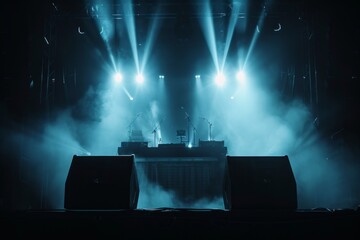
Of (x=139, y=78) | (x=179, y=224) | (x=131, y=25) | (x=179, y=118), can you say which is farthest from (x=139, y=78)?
(x=179, y=224)

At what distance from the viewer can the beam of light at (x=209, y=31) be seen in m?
9.09

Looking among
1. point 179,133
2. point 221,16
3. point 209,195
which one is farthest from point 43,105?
point 221,16

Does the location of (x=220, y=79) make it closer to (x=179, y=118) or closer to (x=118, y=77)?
(x=179, y=118)

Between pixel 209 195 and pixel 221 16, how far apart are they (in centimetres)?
485

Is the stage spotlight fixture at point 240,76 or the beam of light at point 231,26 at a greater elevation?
the beam of light at point 231,26

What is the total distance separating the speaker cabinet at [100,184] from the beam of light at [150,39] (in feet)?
24.5

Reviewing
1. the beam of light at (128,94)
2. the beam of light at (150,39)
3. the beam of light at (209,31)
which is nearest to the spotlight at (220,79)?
the beam of light at (209,31)

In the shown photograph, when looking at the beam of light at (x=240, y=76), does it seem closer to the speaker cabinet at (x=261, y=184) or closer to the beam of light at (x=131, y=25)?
the beam of light at (x=131, y=25)

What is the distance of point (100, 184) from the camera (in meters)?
3.35

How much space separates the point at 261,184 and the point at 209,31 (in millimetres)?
7985

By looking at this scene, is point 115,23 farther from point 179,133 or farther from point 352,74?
point 352,74

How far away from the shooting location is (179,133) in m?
9.16

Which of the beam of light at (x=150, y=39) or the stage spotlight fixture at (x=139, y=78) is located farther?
the stage spotlight fixture at (x=139, y=78)

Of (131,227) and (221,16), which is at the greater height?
(221,16)
